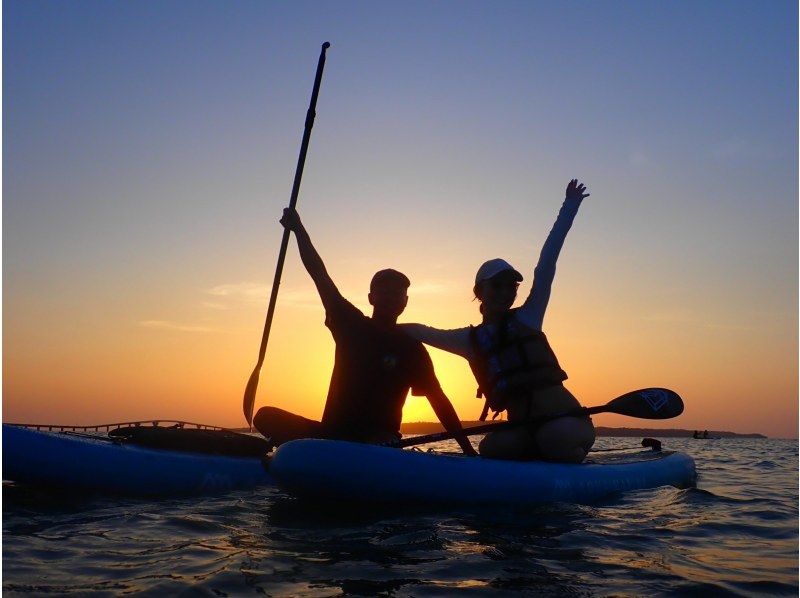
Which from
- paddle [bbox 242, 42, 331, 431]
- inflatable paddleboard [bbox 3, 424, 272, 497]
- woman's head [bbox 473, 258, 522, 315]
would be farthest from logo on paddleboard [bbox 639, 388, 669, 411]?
paddle [bbox 242, 42, 331, 431]

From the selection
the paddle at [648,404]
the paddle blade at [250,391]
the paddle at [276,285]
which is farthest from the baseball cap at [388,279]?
the paddle blade at [250,391]

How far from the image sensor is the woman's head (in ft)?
17.8

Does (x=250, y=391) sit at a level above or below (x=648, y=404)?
above

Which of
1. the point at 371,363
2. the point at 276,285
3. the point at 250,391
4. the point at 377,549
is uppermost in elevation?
the point at 276,285

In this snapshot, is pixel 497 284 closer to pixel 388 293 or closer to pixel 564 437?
pixel 388 293

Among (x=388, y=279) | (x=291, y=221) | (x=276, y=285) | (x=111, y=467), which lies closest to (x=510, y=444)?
(x=388, y=279)

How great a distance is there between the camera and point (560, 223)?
5.56 metres

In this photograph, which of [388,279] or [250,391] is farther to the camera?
[250,391]

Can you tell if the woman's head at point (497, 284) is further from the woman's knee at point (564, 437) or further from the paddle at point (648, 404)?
the paddle at point (648, 404)

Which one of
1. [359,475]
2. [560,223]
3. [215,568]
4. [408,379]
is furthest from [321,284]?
[215,568]

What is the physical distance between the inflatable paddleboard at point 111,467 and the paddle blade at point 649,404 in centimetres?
353

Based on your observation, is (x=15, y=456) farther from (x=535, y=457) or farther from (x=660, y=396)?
(x=660, y=396)

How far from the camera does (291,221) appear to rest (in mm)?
6051

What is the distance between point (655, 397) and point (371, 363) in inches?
109
